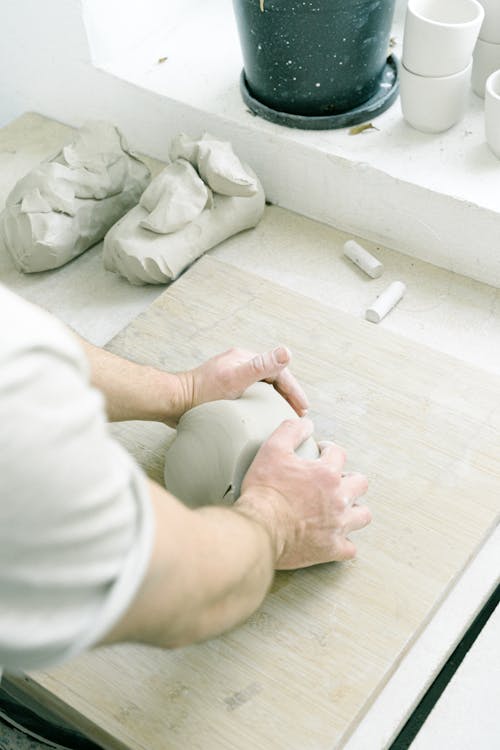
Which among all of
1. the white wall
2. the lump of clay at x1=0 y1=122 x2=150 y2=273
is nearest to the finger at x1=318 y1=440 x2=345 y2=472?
the lump of clay at x1=0 y1=122 x2=150 y2=273

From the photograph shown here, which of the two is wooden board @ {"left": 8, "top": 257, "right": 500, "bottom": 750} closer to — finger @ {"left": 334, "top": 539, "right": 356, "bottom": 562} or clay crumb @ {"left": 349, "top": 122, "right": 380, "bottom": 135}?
finger @ {"left": 334, "top": 539, "right": 356, "bottom": 562}

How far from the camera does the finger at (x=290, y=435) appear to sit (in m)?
1.24

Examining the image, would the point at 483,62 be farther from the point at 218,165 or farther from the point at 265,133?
the point at 218,165

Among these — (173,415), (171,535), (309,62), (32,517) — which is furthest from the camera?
(309,62)

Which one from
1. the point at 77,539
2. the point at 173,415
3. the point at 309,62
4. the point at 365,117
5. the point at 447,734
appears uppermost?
the point at 77,539

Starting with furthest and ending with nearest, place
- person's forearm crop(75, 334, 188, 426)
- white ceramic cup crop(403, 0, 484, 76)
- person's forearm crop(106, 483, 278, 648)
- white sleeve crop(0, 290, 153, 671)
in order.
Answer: white ceramic cup crop(403, 0, 484, 76) < person's forearm crop(75, 334, 188, 426) < person's forearm crop(106, 483, 278, 648) < white sleeve crop(0, 290, 153, 671)

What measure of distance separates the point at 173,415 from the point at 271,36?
2.54 feet

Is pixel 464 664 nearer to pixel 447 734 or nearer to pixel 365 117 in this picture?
pixel 447 734

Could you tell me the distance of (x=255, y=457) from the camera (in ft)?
4.13

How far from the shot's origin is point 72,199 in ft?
5.71

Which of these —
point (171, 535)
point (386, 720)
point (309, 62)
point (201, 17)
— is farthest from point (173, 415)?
point (201, 17)

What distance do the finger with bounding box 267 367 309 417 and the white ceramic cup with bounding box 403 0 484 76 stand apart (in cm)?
68

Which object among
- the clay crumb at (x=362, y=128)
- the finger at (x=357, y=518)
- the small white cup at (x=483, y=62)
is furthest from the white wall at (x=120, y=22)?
the finger at (x=357, y=518)

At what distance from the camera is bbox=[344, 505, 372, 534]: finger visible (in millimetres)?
1251
